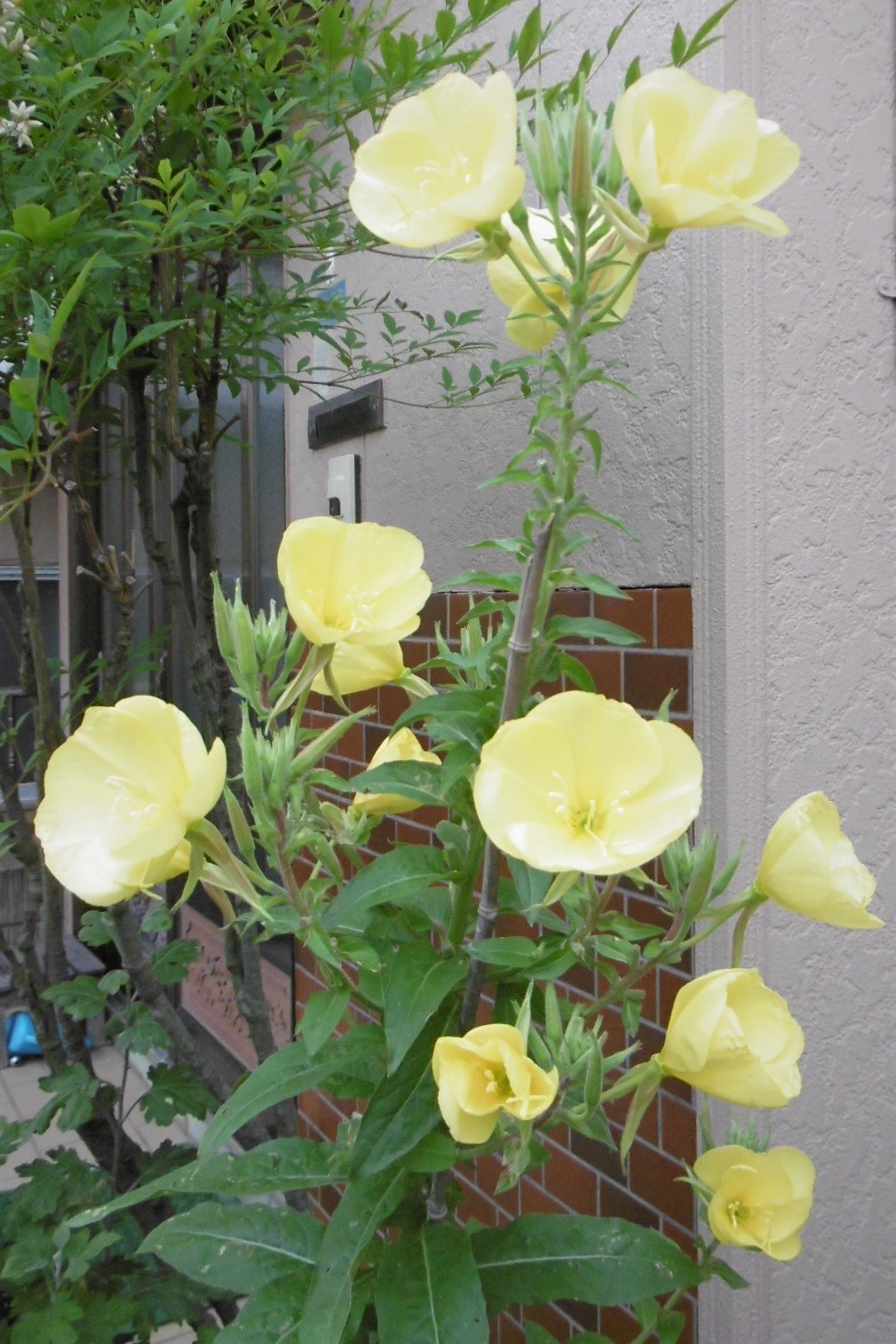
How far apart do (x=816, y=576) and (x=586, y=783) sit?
1.02m

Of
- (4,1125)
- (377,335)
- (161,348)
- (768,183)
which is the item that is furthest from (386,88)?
(4,1125)

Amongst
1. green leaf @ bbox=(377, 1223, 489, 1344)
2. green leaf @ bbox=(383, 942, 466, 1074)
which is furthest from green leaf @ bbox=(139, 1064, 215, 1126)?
green leaf @ bbox=(383, 942, 466, 1074)

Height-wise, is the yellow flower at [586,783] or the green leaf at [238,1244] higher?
the yellow flower at [586,783]

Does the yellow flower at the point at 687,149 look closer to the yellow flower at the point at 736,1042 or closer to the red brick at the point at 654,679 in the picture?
the yellow flower at the point at 736,1042

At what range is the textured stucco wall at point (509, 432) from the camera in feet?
5.17

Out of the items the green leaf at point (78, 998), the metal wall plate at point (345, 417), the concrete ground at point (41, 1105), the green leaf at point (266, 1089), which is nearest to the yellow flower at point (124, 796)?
the green leaf at point (266, 1089)

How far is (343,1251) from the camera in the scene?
2.75 ft

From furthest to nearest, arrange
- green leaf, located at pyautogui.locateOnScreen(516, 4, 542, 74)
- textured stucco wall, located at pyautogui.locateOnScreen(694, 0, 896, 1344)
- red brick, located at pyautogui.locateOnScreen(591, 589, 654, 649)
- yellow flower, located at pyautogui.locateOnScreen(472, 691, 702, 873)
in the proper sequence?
red brick, located at pyautogui.locateOnScreen(591, 589, 654, 649) < textured stucco wall, located at pyautogui.locateOnScreen(694, 0, 896, 1344) < green leaf, located at pyautogui.locateOnScreen(516, 4, 542, 74) < yellow flower, located at pyautogui.locateOnScreen(472, 691, 702, 873)

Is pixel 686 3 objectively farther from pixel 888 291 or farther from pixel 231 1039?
pixel 231 1039

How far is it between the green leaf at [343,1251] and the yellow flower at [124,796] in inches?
14.1

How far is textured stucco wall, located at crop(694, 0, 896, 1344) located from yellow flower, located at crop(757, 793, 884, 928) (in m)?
0.70

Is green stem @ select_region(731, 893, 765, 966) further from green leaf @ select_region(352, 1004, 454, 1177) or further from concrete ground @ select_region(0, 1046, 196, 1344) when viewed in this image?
concrete ground @ select_region(0, 1046, 196, 1344)

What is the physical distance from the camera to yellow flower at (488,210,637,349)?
0.77 metres

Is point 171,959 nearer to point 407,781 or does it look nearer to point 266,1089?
point 266,1089
